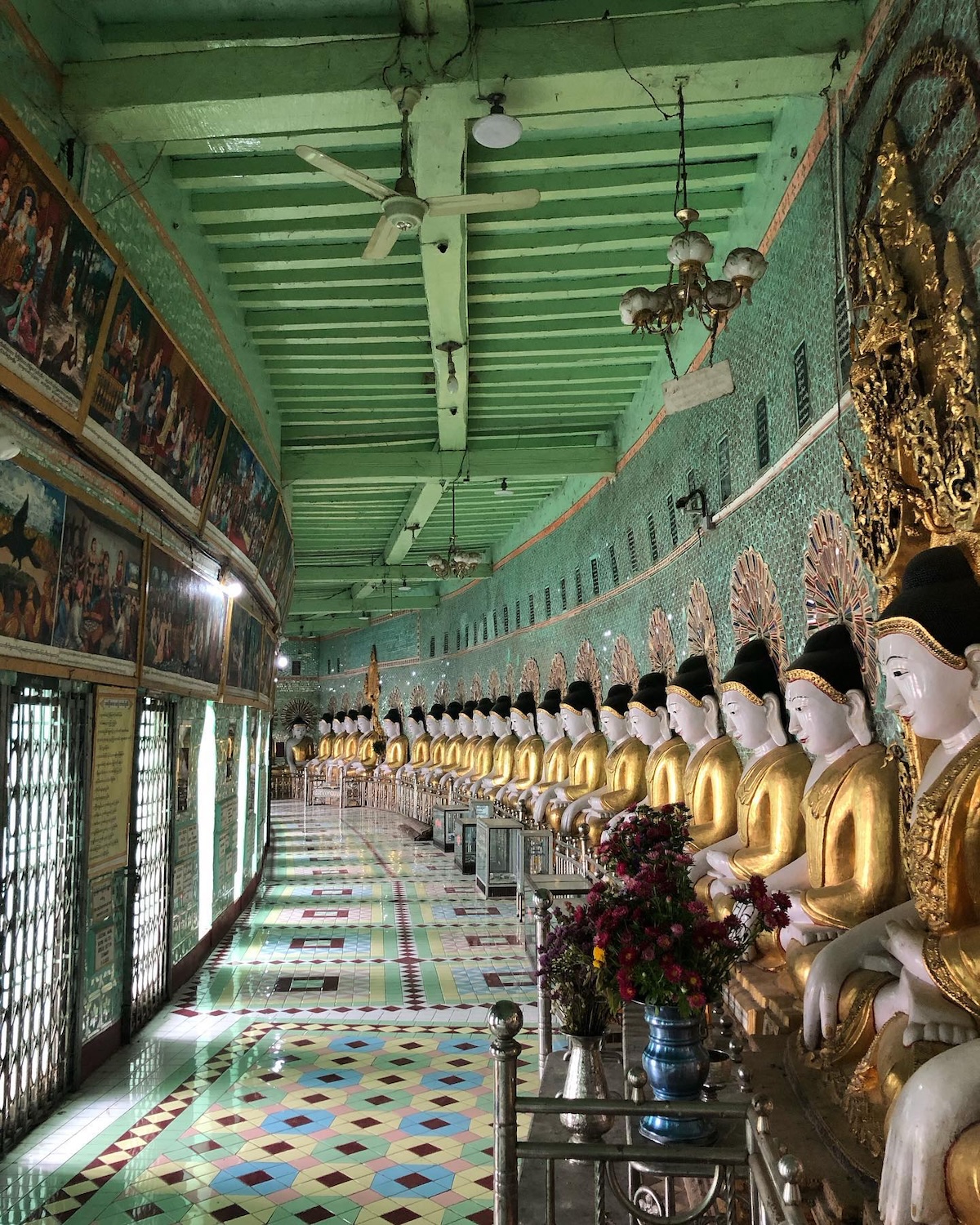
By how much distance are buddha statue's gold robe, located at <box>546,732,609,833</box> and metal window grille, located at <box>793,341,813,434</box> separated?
4340mm

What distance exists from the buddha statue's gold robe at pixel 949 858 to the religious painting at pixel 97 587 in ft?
11.1

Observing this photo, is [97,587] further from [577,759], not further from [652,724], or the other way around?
[577,759]

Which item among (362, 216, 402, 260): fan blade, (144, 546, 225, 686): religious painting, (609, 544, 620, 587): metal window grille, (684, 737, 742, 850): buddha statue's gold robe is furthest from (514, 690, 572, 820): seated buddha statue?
(362, 216, 402, 260): fan blade

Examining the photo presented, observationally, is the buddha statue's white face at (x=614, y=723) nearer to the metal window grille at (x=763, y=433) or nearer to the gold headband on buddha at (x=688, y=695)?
the gold headband on buddha at (x=688, y=695)

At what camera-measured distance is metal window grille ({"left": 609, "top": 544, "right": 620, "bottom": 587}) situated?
29.9 feet

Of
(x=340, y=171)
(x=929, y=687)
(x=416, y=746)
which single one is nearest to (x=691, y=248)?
(x=340, y=171)

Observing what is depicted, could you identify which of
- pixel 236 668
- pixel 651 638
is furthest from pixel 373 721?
pixel 651 638

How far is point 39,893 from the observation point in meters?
4.31

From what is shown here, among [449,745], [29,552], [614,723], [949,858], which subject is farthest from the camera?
[449,745]

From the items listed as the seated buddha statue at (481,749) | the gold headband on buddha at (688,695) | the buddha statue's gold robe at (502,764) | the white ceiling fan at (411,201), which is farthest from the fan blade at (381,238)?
the seated buddha statue at (481,749)

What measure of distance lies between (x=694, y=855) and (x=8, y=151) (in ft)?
13.6

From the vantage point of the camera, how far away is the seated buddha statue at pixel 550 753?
9406mm

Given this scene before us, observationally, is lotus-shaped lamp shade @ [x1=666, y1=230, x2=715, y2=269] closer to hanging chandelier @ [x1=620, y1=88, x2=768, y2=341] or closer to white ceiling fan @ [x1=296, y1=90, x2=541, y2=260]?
hanging chandelier @ [x1=620, y1=88, x2=768, y2=341]

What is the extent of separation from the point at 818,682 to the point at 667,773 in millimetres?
2611
